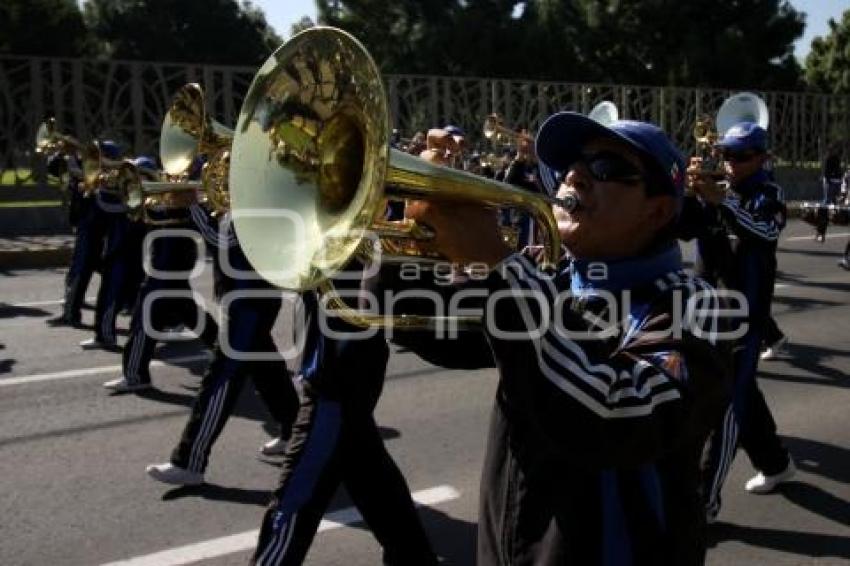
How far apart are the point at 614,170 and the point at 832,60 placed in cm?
5541

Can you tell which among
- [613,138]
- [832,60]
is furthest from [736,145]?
[832,60]

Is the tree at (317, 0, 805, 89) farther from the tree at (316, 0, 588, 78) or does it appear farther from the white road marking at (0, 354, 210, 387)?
the white road marking at (0, 354, 210, 387)

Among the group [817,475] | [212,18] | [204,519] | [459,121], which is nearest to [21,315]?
[204,519]

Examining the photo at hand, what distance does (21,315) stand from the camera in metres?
10.3

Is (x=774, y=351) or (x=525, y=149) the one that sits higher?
(x=525, y=149)

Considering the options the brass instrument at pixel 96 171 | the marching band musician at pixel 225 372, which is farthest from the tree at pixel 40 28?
the marching band musician at pixel 225 372

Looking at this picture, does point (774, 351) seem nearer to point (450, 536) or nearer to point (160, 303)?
point (450, 536)

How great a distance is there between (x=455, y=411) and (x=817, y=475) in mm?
2260

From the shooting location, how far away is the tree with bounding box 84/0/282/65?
40.1m

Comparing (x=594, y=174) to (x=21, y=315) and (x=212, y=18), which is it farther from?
(x=212, y=18)

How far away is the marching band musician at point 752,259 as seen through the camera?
4.91 metres

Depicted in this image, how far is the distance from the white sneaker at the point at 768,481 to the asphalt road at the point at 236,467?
67 millimetres

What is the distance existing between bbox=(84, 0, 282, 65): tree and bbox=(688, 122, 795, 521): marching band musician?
37.2 meters

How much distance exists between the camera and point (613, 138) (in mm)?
2045
